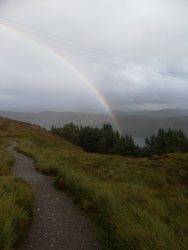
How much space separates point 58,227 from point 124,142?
68.2 m

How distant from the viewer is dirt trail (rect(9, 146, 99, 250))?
5873 mm

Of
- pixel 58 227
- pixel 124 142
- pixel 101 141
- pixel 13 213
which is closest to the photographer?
pixel 13 213

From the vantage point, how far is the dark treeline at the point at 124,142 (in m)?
72.7

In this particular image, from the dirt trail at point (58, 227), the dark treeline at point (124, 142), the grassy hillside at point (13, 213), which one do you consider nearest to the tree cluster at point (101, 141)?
the dark treeline at point (124, 142)

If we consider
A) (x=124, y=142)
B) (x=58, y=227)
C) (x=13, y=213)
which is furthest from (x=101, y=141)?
(x=13, y=213)

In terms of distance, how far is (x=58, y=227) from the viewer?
6883mm

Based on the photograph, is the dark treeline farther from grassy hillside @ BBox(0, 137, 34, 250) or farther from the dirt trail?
grassy hillside @ BBox(0, 137, 34, 250)

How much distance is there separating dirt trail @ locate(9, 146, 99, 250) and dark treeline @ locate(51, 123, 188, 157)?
208 feet

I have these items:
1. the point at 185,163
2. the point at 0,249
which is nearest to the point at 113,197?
the point at 0,249

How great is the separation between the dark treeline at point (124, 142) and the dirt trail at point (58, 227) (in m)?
63.5

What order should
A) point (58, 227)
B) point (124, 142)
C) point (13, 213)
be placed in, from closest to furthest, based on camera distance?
point (13, 213) → point (58, 227) → point (124, 142)

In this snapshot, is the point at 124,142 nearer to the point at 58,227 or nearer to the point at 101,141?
the point at 101,141

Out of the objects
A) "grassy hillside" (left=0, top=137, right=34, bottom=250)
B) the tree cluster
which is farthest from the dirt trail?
the tree cluster

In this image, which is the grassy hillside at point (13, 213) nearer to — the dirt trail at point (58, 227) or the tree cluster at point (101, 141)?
the dirt trail at point (58, 227)
